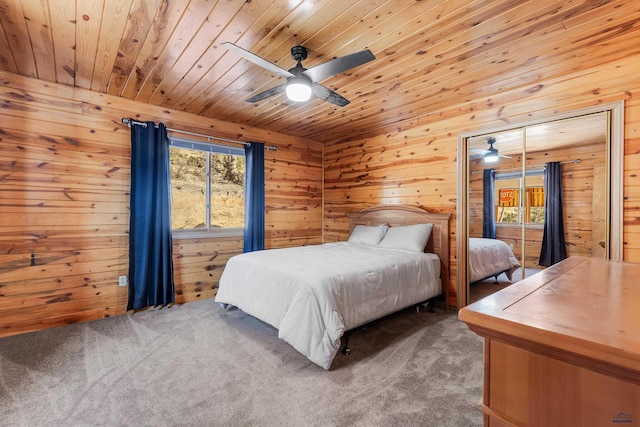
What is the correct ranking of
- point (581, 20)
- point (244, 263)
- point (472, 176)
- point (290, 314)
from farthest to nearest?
point (472, 176) → point (244, 263) → point (290, 314) → point (581, 20)

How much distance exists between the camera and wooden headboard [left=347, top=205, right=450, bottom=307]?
135 inches

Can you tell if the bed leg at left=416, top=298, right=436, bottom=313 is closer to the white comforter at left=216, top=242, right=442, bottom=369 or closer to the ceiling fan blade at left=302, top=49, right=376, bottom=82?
the white comforter at left=216, top=242, right=442, bottom=369

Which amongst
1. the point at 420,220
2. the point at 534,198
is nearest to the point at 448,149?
the point at 420,220

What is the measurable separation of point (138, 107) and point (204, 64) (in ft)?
4.62

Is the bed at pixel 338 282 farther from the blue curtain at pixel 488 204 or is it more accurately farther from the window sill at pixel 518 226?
the window sill at pixel 518 226

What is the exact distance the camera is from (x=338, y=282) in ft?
7.43

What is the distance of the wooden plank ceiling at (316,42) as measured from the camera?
1.78m

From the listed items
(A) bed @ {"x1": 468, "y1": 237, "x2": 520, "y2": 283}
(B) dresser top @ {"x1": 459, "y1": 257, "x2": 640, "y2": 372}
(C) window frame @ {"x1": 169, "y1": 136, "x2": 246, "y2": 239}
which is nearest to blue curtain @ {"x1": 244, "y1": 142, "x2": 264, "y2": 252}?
(C) window frame @ {"x1": 169, "y1": 136, "x2": 246, "y2": 239}

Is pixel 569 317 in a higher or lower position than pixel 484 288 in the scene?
higher

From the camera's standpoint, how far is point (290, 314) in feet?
7.36

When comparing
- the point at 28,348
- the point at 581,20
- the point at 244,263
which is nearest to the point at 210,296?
the point at 244,263

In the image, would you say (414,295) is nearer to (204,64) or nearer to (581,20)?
(581,20)

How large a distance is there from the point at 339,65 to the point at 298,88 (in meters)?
0.34

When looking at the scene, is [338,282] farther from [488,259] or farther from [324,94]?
[488,259]
